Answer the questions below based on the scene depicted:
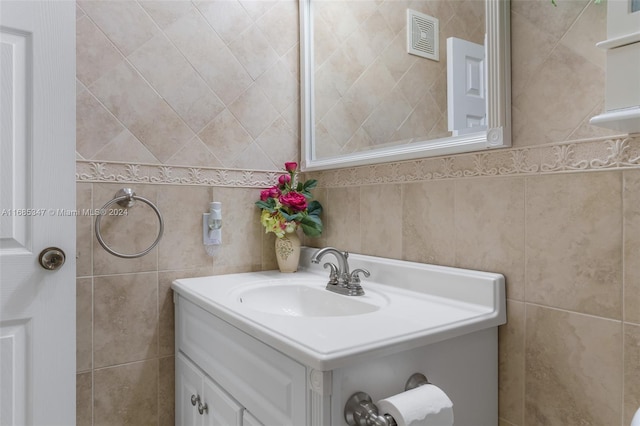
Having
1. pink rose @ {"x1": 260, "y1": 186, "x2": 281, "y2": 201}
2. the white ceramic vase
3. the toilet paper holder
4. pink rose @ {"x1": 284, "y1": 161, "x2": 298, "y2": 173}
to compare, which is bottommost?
the toilet paper holder

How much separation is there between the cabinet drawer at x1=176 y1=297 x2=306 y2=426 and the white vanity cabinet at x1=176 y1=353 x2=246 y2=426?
2 centimetres

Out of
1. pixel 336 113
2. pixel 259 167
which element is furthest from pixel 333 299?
pixel 336 113

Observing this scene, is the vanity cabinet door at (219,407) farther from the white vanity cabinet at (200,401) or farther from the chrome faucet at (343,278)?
the chrome faucet at (343,278)

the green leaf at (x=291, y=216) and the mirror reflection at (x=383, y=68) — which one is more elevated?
the mirror reflection at (x=383, y=68)

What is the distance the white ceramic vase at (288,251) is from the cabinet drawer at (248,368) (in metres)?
0.39

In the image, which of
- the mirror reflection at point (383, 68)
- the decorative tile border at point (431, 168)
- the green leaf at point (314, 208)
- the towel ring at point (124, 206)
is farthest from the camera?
the green leaf at point (314, 208)

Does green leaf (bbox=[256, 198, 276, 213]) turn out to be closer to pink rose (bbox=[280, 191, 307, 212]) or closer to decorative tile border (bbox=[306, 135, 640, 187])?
pink rose (bbox=[280, 191, 307, 212])

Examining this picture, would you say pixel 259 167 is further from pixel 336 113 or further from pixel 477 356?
pixel 477 356

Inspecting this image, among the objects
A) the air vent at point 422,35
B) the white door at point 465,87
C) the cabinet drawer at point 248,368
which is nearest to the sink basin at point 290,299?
the cabinet drawer at point 248,368

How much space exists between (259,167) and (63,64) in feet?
2.36

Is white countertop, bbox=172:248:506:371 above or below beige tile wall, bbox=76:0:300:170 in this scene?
below

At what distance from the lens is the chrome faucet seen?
3.95 ft

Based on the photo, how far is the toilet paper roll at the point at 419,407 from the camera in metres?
0.74

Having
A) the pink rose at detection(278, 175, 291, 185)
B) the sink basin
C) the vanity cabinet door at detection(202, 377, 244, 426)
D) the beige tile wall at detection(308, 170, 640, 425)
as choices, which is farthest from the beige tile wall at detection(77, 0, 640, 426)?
the vanity cabinet door at detection(202, 377, 244, 426)
